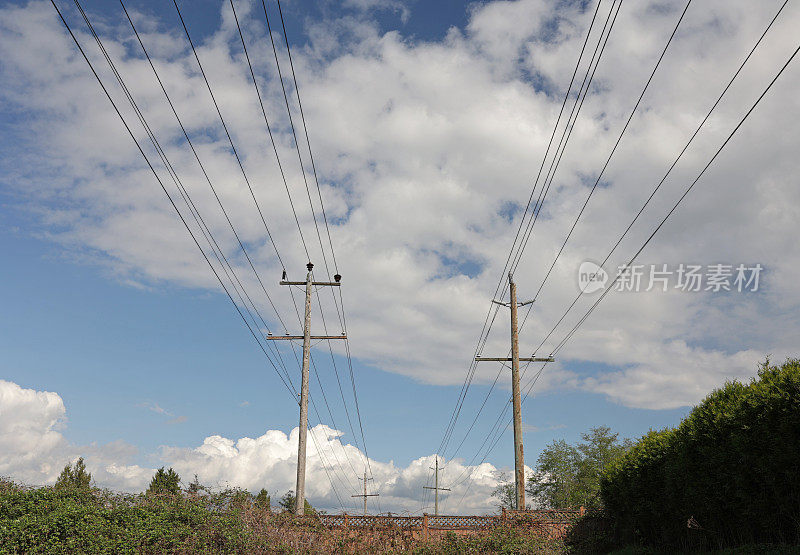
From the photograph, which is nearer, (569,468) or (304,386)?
(304,386)

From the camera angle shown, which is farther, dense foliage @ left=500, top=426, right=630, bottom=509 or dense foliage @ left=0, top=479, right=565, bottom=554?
dense foliage @ left=500, top=426, right=630, bottom=509

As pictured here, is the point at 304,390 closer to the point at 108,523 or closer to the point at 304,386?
the point at 304,386

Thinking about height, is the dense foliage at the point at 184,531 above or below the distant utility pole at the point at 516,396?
below

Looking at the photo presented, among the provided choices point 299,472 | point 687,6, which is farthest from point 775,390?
point 299,472

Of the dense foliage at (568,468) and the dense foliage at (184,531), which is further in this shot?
the dense foliage at (568,468)

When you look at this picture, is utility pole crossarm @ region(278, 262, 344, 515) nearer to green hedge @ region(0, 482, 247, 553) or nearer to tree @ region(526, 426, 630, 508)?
green hedge @ region(0, 482, 247, 553)

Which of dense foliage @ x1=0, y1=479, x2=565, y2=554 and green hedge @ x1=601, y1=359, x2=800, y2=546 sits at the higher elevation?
green hedge @ x1=601, y1=359, x2=800, y2=546

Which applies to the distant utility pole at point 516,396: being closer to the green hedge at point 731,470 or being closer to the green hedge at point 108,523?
the green hedge at point 731,470

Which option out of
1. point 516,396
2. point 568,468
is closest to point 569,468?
point 568,468

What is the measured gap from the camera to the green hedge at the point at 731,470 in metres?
9.31

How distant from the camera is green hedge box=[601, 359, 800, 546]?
30.6ft

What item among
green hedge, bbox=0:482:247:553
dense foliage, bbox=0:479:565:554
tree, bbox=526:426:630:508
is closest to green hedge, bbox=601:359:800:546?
dense foliage, bbox=0:479:565:554

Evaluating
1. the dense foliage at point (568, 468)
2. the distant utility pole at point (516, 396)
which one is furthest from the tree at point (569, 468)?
the distant utility pole at point (516, 396)

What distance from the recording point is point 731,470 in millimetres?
10484
